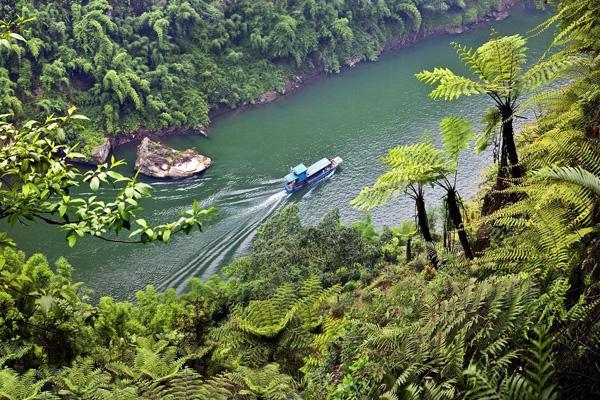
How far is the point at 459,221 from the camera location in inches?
178

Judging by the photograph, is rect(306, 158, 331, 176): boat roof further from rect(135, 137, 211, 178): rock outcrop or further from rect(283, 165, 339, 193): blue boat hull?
rect(135, 137, 211, 178): rock outcrop

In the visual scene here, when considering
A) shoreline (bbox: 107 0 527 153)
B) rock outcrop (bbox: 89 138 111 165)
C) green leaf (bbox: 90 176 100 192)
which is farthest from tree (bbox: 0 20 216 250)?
shoreline (bbox: 107 0 527 153)

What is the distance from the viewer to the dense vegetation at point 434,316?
201 cm

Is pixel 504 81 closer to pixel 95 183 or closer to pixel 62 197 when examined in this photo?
pixel 95 183

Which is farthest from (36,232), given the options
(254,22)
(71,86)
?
(254,22)

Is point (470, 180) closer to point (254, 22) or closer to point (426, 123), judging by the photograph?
point (426, 123)

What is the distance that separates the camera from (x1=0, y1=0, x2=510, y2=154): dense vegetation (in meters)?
24.4

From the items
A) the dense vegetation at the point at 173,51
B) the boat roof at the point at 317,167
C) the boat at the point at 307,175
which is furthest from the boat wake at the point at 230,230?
the dense vegetation at the point at 173,51

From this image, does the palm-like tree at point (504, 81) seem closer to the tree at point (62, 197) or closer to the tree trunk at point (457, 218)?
the tree trunk at point (457, 218)

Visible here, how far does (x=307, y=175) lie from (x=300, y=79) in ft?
40.7

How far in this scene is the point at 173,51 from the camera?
92.1ft

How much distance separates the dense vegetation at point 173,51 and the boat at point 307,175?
28.1ft

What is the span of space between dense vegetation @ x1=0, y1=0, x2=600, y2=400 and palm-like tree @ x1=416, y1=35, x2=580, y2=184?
0.07ft

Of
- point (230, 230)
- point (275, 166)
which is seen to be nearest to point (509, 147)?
point (230, 230)
